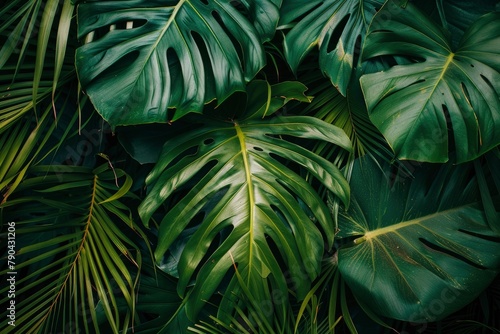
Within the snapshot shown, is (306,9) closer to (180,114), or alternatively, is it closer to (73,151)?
(180,114)

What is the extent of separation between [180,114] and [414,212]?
1.95ft

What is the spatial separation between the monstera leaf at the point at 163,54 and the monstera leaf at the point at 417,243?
38 centimetres

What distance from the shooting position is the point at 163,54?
3.40ft

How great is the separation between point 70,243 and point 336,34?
2.63 ft

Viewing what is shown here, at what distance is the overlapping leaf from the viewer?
3.39 ft

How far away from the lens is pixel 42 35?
38.4 inches

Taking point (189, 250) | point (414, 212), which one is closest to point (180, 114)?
point (189, 250)

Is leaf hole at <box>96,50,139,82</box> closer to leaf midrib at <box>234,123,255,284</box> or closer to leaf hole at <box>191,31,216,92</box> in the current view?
leaf hole at <box>191,31,216,92</box>

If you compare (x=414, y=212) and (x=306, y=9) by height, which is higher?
(x=306, y=9)

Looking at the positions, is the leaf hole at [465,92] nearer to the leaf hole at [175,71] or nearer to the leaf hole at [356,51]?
the leaf hole at [356,51]

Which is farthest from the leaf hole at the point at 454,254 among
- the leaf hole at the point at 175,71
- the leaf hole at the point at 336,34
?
the leaf hole at the point at 175,71

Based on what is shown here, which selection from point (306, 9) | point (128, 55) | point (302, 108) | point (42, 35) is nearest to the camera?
point (42, 35)

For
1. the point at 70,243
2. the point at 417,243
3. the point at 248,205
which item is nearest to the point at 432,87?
the point at 417,243

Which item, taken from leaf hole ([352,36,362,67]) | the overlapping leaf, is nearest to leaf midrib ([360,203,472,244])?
leaf hole ([352,36,362,67])
